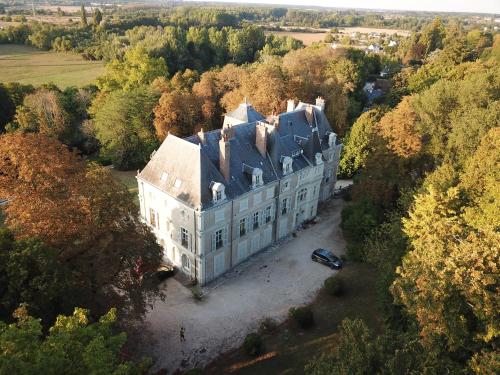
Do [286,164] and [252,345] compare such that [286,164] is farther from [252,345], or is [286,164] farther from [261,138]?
[252,345]

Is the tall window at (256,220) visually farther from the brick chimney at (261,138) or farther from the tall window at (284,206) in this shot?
the brick chimney at (261,138)

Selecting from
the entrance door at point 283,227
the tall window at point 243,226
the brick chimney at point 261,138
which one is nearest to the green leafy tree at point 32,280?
the tall window at point 243,226

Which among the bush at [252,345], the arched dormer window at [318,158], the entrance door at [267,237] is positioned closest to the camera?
the bush at [252,345]

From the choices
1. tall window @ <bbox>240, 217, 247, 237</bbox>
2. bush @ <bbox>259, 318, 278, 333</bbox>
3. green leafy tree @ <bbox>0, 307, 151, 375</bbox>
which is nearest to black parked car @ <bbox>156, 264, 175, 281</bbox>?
tall window @ <bbox>240, 217, 247, 237</bbox>

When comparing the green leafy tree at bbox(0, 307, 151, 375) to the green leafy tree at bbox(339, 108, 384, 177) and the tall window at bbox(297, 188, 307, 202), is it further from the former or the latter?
the green leafy tree at bbox(339, 108, 384, 177)

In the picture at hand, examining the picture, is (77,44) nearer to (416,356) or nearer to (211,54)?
(211,54)

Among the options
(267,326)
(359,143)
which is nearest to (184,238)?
(267,326)
